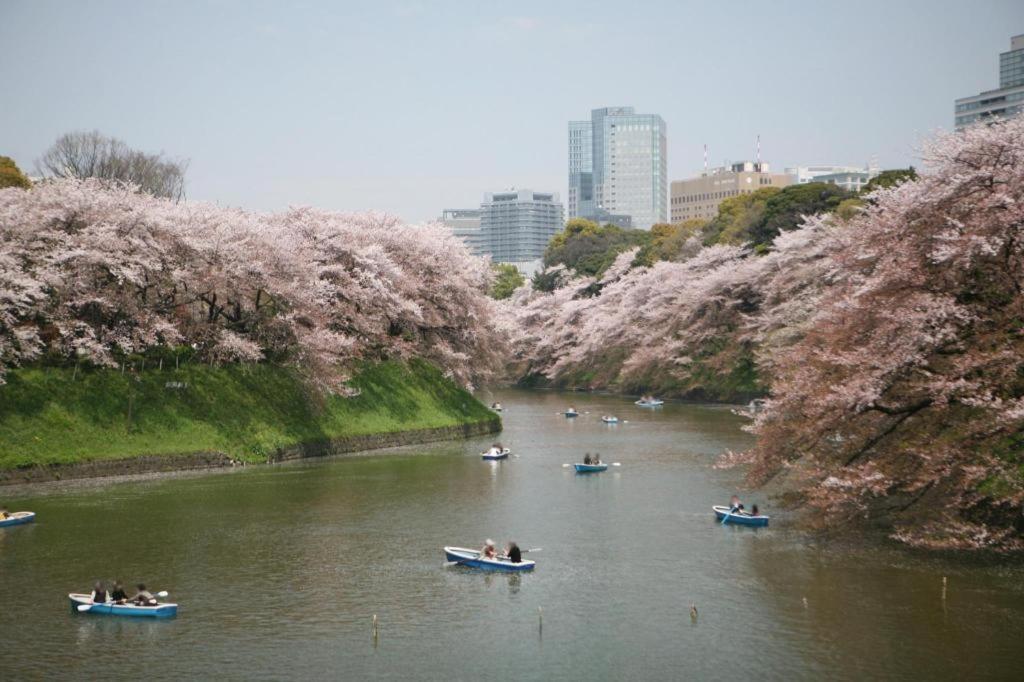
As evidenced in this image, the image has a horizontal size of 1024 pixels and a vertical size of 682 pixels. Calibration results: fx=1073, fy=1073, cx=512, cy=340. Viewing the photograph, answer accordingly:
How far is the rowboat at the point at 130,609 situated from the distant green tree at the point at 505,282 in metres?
121

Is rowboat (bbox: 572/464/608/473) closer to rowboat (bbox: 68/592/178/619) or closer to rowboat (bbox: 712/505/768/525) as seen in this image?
rowboat (bbox: 712/505/768/525)

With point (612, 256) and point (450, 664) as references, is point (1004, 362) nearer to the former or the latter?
point (450, 664)

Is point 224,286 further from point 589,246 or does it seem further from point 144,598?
point 589,246

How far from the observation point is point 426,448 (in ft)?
196

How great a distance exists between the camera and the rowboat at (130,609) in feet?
86.4

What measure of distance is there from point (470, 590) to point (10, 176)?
52.8m

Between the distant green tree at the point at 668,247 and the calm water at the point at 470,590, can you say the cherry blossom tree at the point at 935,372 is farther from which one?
the distant green tree at the point at 668,247

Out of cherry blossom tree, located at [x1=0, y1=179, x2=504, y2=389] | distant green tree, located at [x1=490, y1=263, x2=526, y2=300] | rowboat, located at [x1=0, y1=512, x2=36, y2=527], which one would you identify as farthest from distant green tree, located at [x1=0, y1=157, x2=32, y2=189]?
distant green tree, located at [x1=490, y1=263, x2=526, y2=300]

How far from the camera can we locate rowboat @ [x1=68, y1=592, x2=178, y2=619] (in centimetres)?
2633

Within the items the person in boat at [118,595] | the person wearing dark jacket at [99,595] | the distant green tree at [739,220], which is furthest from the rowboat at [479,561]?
the distant green tree at [739,220]

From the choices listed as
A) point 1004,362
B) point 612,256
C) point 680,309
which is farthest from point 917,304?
point 612,256

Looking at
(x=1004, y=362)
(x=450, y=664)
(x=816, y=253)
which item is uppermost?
(x=816, y=253)

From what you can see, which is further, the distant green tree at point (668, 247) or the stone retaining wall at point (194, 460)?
the distant green tree at point (668, 247)

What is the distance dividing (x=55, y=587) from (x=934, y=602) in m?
23.1
